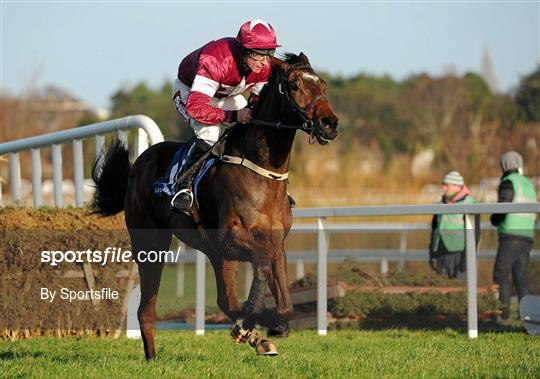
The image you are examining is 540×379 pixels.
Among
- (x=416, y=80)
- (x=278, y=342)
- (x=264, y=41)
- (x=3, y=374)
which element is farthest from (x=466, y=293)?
(x=416, y=80)

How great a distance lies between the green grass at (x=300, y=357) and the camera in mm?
6363

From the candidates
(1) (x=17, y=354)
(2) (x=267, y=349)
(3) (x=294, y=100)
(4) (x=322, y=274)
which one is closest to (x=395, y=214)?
(4) (x=322, y=274)

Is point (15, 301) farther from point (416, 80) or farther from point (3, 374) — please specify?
point (416, 80)

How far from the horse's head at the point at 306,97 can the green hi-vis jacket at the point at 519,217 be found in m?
3.19

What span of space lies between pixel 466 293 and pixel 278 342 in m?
1.58

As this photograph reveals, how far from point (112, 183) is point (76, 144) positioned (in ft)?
5.36

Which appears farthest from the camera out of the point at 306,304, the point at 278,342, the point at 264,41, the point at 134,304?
the point at 306,304

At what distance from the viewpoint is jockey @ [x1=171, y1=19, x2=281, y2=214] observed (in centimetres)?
670

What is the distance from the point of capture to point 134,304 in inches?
356

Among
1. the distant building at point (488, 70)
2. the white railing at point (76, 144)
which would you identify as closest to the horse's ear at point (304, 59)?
the white railing at point (76, 144)

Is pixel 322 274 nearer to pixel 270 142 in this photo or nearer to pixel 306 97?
pixel 270 142

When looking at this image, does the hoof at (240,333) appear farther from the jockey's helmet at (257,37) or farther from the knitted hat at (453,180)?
the knitted hat at (453,180)

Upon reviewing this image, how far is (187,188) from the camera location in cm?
703

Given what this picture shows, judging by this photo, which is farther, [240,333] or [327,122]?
[240,333]
